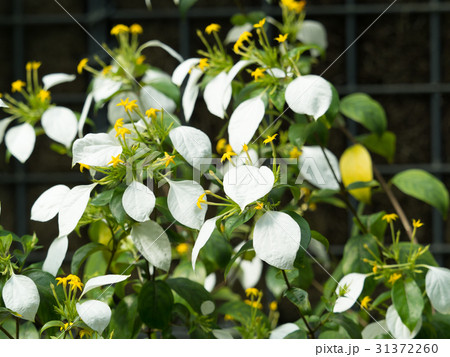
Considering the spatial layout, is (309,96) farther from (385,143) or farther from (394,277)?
(385,143)

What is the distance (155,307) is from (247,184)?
18 centimetres

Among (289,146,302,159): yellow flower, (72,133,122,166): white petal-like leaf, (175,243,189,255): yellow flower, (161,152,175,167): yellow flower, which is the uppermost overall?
(72,133,122,166): white petal-like leaf

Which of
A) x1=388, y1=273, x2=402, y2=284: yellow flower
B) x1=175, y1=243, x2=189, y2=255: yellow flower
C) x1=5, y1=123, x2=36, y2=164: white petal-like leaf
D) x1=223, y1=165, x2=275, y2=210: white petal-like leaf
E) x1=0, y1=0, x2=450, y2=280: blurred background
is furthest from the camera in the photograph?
x1=0, y1=0, x2=450, y2=280: blurred background

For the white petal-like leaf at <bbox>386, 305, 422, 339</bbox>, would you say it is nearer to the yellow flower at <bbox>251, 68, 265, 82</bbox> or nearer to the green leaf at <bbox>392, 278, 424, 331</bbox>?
the green leaf at <bbox>392, 278, 424, 331</bbox>

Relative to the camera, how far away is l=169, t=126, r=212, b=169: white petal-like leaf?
523 millimetres

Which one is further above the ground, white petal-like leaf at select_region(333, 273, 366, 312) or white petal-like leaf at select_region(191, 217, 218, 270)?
white petal-like leaf at select_region(191, 217, 218, 270)

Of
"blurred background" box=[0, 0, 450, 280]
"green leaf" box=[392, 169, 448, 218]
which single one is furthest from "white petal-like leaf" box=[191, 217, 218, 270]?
"blurred background" box=[0, 0, 450, 280]

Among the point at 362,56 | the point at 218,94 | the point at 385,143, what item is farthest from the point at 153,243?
the point at 362,56

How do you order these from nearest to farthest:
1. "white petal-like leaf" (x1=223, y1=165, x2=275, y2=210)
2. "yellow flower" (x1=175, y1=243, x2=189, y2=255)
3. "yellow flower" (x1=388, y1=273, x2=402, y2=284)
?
"white petal-like leaf" (x1=223, y1=165, x2=275, y2=210) → "yellow flower" (x1=388, y1=273, x2=402, y2=284) → "yellow flower" (x1=175, y1=243, x2=189, y2=255)

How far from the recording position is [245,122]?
0.55 meters

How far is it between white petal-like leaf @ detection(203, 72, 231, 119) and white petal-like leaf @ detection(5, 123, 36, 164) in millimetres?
232

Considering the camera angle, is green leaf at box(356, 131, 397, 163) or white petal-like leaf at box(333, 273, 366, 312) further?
green leaf at box(356, 131, 397, 163)

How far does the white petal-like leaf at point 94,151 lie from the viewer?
1.65 feet

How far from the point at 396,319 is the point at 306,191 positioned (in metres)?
0.23
